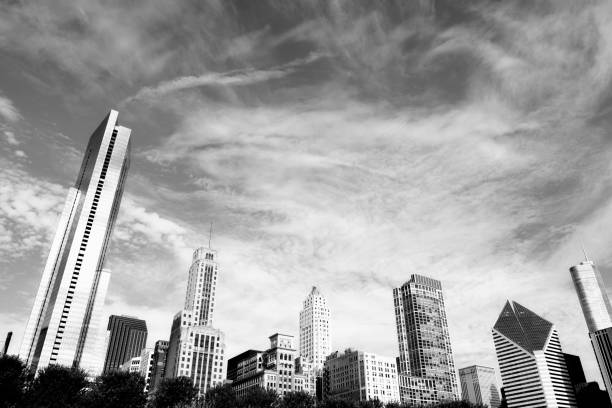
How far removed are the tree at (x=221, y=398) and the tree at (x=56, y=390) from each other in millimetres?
35656

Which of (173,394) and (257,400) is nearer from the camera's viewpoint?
(173,394)

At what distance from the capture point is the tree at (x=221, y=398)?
131 m

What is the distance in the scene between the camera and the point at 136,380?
4535 inches

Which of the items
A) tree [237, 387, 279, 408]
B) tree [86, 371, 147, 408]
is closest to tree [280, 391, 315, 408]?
tree [237, 387, 279, 408]

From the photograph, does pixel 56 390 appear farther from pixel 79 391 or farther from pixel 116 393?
pixel 116 393

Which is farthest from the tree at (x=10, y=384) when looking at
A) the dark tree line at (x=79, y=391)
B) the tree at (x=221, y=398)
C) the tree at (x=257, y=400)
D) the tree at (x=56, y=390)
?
the tree at (x=257, y=400)

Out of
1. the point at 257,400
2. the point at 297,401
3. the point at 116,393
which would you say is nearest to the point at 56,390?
the point at 116,393

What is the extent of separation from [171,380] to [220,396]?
16.3m

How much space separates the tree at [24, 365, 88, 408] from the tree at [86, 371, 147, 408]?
3.11 metres

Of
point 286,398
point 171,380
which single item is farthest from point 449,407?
point 171,380

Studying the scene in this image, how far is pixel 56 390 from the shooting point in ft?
346

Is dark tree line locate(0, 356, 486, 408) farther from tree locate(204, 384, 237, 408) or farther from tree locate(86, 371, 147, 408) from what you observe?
tree locate(204, 384, 237, 408)

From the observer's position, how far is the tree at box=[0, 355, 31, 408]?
96000 millimetres

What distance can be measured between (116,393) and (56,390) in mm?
12511
